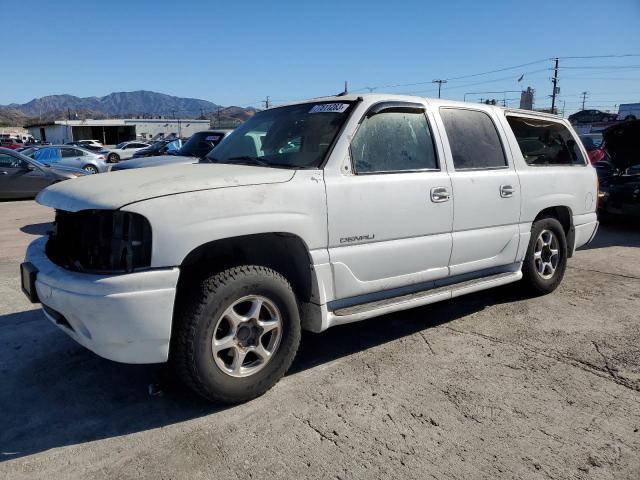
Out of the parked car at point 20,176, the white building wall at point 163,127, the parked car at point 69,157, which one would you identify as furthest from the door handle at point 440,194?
the white building wall at point 163,127

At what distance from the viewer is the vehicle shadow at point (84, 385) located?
2828mm

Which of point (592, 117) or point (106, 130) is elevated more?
point (592, 117)

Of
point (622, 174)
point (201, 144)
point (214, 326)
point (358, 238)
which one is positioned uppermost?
point (201, 144)

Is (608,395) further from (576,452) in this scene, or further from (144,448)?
(144,448)

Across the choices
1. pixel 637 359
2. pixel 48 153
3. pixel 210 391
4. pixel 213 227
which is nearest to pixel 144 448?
pixel 210 391

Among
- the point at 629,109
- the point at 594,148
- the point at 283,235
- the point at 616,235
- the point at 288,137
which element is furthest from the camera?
the point at 629,109

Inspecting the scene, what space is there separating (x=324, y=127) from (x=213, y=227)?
4.20 feet

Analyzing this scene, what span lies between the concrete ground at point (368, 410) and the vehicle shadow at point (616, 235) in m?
3.91

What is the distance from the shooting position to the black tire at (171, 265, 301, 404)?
2.80m

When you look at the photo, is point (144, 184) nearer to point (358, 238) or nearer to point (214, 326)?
point (214, 326)

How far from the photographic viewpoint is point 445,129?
13.4 feet

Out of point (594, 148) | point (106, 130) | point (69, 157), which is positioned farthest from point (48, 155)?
point (106, 130)

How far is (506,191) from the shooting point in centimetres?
438

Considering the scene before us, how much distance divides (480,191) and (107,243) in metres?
2.85
